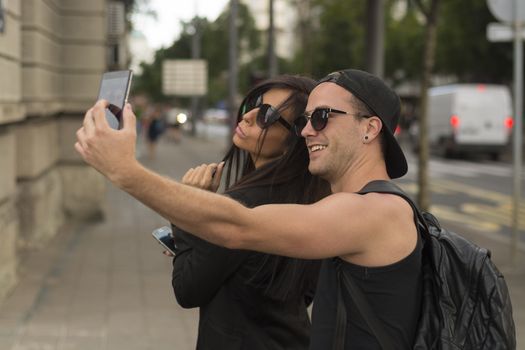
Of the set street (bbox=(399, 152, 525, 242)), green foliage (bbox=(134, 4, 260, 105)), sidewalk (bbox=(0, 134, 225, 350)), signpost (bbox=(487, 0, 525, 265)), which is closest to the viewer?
sidewalk (bbox=(0, 134, 225, 350))

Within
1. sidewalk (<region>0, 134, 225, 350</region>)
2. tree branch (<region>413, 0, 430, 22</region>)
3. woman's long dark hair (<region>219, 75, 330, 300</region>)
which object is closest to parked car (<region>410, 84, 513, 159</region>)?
tree branch (<region>413, 0, 430, 22</region>)

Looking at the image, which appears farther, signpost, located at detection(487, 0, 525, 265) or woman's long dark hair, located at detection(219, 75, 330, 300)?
signpost, located at detection(487, 0, 525, 265)

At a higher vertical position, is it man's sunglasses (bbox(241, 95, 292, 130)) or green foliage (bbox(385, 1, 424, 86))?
green foliage (bbox(385, 1, 424, 86))

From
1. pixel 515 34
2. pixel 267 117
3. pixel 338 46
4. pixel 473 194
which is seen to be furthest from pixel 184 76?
pixel 267 117

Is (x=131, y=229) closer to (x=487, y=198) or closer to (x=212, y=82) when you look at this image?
(x=487, y=198)

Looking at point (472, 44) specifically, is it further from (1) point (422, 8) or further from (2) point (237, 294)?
(2) point (237, 294)

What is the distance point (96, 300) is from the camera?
7527 millimetres

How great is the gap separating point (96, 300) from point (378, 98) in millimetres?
5572

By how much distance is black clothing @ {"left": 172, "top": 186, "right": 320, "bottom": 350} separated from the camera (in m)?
2.63

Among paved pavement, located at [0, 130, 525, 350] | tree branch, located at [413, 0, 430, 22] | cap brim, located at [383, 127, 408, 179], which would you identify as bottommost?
paved pavement, located at [0, 130, 525, 350]

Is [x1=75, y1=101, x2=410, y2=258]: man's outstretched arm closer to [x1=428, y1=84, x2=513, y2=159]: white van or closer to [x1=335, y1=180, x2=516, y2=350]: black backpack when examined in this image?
[x1=335, y1=180, x2=516, y2=350]: black backpack

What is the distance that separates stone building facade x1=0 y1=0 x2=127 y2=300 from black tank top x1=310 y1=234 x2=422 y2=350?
535 cm

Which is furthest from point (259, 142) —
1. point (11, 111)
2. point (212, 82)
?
point (212, 82)

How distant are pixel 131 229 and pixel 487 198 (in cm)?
832
